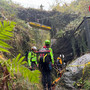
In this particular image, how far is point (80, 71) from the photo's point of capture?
376 cm

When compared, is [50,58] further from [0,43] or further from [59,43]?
[59,43]

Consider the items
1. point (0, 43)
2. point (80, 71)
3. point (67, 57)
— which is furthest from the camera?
point (67, 57)

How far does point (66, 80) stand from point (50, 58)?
114 cm

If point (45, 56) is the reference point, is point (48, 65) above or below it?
below

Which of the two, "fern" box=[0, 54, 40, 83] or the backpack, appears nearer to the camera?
"fern" box=[0, 54, 40, 83]

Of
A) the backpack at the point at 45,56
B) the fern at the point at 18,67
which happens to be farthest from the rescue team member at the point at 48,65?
the fern at the point at 18,67

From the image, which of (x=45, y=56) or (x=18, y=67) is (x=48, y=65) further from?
(x=18, y=67)

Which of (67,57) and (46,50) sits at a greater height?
(46,50)

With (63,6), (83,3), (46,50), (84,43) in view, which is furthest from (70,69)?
(63,6)

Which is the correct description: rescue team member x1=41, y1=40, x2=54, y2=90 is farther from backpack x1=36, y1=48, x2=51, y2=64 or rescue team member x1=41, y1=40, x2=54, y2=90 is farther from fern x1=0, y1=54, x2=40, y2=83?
fern x1=0, y1=54, x2=40, y2=83

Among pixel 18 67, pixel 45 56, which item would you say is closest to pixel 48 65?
pixel 45 56

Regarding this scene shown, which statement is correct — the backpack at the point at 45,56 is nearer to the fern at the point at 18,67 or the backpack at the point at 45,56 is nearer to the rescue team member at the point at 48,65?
the rescue team member at the point at 48,65

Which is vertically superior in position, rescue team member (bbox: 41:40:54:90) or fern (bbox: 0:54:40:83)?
fern (bbox: 0:54:40:83)

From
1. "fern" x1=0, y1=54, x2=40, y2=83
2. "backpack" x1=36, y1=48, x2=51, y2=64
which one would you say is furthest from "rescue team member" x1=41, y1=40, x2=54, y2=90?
"fern" x1=0, y1=54, x2=40, y2=83
